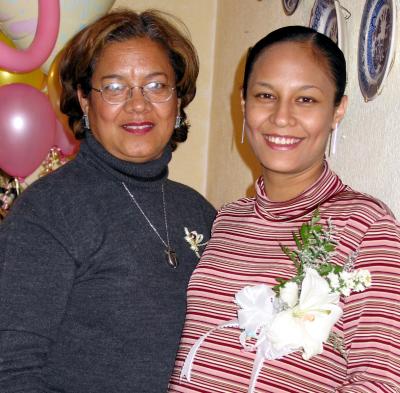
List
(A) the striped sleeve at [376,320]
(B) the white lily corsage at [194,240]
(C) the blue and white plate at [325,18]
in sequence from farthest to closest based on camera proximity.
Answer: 1. (C) the blue and white plate at [325,18]
2. (B) the white lily corsage at [194,240]
3. (A) the striped sleeve at [376,320]

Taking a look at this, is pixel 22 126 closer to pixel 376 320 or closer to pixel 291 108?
pixel 291 108

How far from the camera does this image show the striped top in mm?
1111

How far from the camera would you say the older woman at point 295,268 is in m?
1.11

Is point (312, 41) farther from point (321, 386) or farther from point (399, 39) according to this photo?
point (321, 386)

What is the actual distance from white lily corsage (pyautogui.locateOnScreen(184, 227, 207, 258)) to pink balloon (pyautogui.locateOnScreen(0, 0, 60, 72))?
0.85 meters

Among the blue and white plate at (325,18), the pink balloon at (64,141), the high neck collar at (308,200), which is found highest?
the blue and white plate at (325,18)

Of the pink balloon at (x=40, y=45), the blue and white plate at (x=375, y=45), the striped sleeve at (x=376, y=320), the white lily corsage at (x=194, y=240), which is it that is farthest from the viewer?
the pink balloon at (x=40, y=45)

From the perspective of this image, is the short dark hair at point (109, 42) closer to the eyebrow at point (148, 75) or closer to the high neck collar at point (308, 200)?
the eyebrow at point (148, 75)

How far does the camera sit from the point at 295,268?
128cm

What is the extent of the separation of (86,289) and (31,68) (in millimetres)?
1006

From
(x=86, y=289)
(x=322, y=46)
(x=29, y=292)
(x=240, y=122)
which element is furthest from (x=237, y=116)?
(x=29, y=292)

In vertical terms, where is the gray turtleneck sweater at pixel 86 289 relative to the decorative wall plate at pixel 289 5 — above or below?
below

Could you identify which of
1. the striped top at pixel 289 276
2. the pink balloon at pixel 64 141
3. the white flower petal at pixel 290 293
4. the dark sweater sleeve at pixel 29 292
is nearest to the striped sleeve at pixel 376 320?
the striped top at pixel 289 276

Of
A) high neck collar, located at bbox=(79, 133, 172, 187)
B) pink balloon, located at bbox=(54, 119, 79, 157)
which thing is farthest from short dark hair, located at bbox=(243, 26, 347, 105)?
pink balloon, located at bbox=(54, 119, 79, 157)
